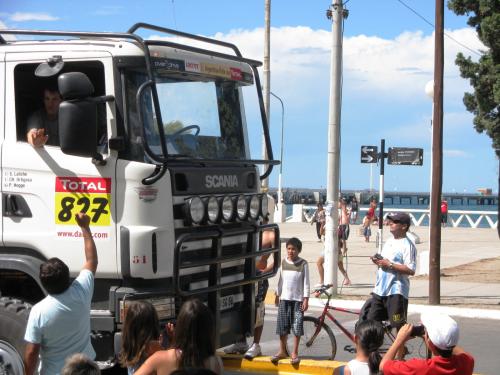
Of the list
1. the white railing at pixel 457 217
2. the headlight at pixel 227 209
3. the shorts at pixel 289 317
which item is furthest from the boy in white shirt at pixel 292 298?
the white railing at pixel 457 217

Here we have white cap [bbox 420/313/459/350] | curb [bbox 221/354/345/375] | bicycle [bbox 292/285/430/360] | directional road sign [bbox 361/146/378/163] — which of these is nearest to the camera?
white cap [bbox 420/313/459/350]

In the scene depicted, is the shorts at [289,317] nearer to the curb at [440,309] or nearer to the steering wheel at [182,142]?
the steering wheel at [182,142]

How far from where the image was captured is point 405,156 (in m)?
17.5

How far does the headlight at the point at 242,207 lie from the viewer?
7.91 meters

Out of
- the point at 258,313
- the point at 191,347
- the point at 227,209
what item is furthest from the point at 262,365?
the point at 191,347

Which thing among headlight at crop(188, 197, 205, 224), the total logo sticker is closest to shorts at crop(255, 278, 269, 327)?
headlight at crop(188, 197, 205, 224)

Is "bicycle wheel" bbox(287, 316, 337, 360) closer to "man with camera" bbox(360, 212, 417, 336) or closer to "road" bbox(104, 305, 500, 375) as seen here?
"road" bbox(104, 305, 500, 375)

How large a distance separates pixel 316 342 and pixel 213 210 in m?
3.36

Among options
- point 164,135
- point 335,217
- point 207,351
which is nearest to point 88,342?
point 207,351

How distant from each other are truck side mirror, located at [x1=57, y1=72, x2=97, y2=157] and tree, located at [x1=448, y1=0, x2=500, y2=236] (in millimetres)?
14556

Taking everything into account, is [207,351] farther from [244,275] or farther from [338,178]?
[338,178]

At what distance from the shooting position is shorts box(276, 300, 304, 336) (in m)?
9.64

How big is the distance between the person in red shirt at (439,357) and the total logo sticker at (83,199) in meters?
2.85

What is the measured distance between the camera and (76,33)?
742cm
